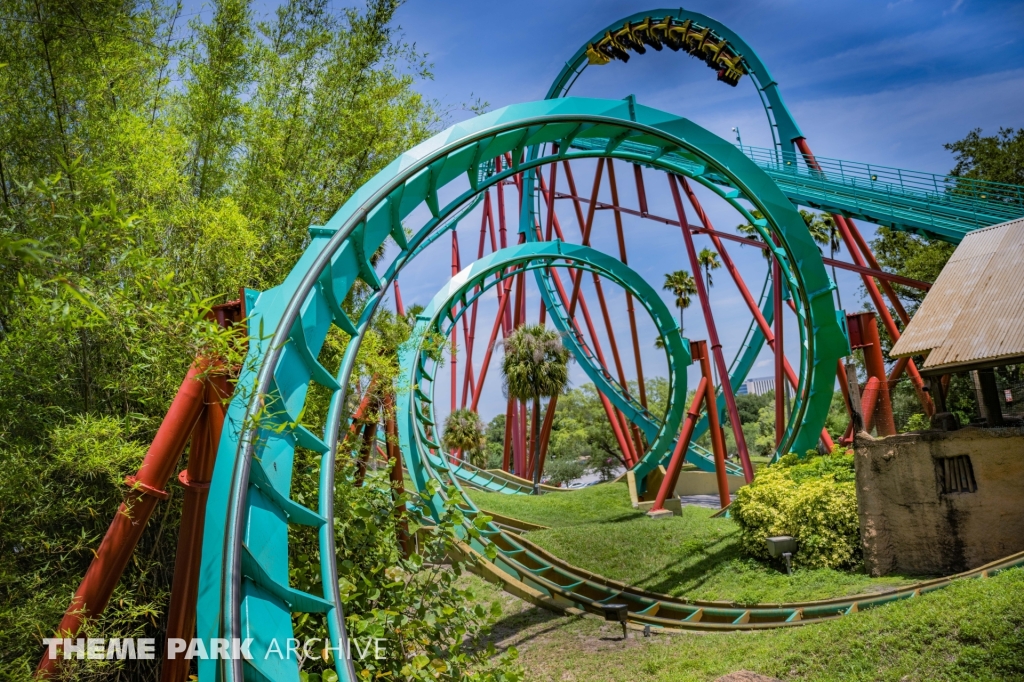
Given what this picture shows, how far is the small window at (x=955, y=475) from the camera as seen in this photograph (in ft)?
23.4

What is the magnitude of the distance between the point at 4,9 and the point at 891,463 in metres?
8.42

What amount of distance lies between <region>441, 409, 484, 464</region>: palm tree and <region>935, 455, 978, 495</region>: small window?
54.6 feet

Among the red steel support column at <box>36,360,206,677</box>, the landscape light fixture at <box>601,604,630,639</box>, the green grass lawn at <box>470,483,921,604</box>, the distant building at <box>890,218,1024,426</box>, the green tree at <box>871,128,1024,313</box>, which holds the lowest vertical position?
the landscape light fixture at <box>601,604,630,639</box>

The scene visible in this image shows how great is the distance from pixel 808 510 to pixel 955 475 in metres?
1.90

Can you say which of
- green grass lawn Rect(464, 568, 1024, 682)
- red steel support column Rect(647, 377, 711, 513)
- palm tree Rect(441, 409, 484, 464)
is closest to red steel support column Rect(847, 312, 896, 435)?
red steel support column Rect(647, 377, 711, 513)

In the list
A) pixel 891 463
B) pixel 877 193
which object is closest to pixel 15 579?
pixel 891 463

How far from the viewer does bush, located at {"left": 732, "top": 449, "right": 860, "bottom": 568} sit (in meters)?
8.34

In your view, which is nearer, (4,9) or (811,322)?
(4,9)

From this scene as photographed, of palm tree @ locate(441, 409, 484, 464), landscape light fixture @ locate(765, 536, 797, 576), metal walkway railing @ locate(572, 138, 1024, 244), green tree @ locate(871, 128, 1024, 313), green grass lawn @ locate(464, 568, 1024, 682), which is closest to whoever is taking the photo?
green grass lawn @ locate(464, 568, 1024, 682)

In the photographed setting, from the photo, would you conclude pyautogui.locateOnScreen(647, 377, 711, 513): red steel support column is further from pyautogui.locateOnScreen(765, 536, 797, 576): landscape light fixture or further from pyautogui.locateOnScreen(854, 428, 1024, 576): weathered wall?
pyautogui.locateOnScreen(854, 428, 1024, 576): weathered wall

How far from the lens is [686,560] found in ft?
32.4

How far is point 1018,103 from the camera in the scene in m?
22.8

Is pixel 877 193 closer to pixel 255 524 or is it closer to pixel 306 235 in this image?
pixel 306 235

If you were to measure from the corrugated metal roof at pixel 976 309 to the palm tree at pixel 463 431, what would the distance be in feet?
53.0
